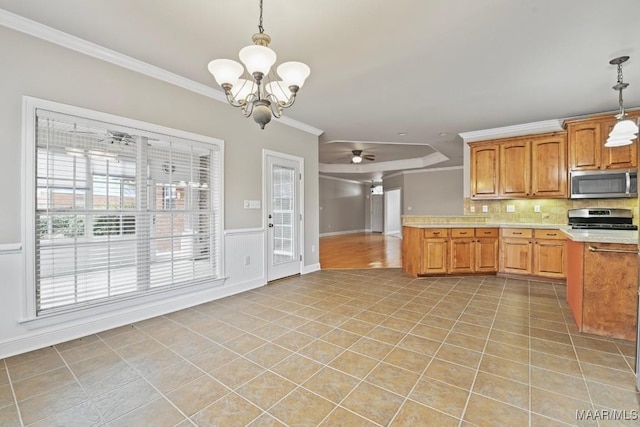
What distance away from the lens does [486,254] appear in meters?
4.86

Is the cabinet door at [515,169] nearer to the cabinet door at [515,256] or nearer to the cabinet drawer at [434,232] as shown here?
the cabinet door at [515,256]

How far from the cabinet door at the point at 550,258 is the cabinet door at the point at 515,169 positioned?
0.84m

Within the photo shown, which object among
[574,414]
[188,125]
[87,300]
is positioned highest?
[188,125]

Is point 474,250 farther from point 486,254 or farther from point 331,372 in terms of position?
point 331,372

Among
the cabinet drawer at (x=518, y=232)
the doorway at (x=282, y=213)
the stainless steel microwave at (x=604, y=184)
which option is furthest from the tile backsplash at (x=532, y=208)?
the doorway at (x=282, y=213)

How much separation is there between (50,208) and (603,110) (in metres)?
6.86

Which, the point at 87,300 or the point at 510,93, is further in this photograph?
→ the point at 510,93

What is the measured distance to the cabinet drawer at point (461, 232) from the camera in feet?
15.8

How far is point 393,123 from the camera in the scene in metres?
5.06

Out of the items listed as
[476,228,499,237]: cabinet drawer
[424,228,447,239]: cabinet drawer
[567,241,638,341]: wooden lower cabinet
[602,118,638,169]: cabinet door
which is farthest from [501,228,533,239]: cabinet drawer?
[567,241,638,341]: wooden lower cabinet

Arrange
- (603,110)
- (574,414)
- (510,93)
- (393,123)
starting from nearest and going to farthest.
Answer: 1. (574,414)
2. (510,93)
3. (603,110)
4. (393,123)

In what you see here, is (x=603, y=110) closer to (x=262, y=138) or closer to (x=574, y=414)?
(x=574, y=414)

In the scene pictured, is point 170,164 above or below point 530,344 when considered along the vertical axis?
above

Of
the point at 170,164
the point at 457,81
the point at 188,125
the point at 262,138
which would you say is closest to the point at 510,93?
the point at 457,81
